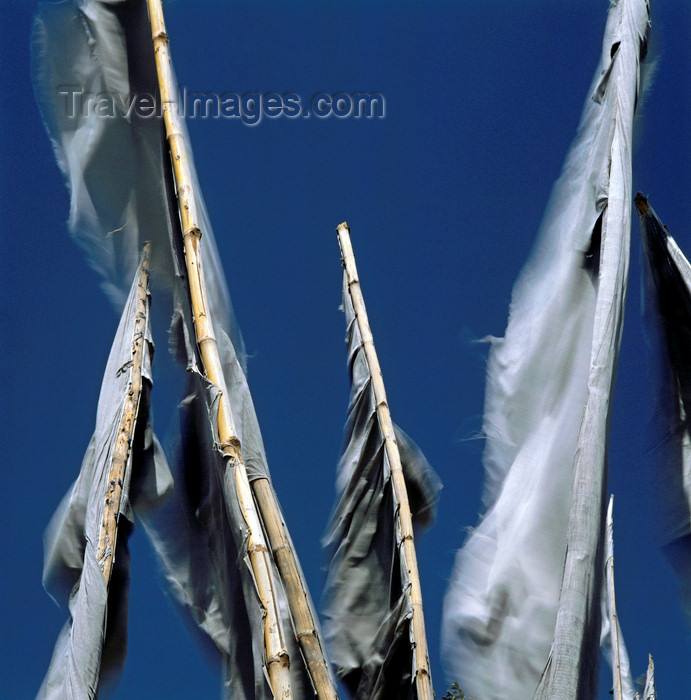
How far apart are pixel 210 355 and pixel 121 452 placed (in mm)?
347

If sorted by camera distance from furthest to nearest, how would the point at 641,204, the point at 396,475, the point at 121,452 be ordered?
the point at 641,204
the point at 396,475
the point at 121,452

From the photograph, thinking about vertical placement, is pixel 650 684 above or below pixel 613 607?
below

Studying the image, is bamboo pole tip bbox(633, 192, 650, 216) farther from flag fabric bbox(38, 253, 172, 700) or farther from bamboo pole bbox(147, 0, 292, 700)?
flag fabric bbox(38, 253, 172, 700)

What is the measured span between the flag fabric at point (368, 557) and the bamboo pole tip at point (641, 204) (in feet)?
3.30

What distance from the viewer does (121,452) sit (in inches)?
102

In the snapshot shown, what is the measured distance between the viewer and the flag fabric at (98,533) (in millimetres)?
2320

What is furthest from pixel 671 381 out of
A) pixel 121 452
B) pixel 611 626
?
pixel 121 452

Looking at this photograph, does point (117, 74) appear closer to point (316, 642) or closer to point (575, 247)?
point (575, 247)

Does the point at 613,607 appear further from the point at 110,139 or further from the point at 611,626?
the point at 110,139

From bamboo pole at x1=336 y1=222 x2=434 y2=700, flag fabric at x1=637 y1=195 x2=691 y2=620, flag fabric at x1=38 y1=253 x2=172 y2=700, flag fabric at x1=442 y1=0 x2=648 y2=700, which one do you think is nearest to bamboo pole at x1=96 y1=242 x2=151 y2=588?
flag fabric at x1=38 y1=253 x2=172 y2=700

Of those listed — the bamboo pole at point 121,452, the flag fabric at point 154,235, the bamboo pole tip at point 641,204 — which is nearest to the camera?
the bamboo pole at point 121,452

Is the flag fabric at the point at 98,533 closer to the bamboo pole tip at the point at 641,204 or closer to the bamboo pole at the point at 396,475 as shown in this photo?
the bamboo pole at the point at 396,475

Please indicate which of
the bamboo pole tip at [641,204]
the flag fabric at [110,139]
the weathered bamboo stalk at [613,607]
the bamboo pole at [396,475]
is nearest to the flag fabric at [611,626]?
the weathered bamboo stalk at [613,607]

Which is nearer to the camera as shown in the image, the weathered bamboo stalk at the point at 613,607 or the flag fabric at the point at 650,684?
the weathered bamboo stalk at the point at 613,607
